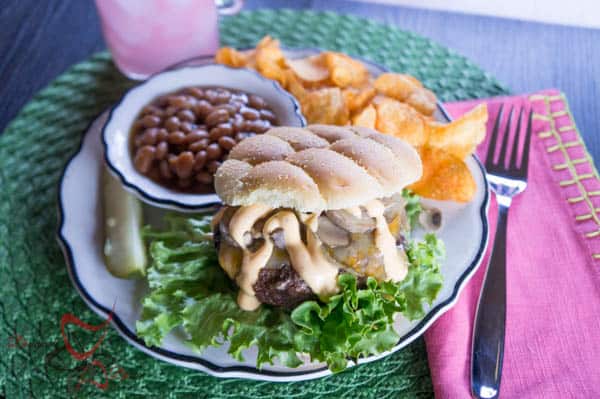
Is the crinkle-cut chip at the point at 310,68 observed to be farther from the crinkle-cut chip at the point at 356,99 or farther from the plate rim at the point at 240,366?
the plate rim at the point at 240,366

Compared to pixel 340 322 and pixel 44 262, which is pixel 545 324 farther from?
pixel 44 262

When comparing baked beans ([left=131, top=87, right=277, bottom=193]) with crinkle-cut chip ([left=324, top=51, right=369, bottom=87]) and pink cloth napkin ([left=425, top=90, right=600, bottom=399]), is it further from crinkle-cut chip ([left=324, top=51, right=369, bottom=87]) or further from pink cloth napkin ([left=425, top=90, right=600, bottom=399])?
pink cloth napkin ([left=425, top=90, right=600, bottom=399])

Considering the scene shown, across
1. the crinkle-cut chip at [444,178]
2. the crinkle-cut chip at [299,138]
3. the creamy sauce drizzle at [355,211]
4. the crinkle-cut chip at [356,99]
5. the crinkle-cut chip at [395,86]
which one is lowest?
the crinkle-cut chip at [444,178]

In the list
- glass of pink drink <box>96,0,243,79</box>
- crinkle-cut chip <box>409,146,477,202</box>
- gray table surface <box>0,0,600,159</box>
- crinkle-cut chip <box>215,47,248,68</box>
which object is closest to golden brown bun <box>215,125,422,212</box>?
crinkle-cut chip <box>409,146,477,202</box>

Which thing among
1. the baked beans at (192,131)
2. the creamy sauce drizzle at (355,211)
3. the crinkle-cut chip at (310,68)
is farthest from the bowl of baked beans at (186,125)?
the creamy sauce drizzle at (355,211)

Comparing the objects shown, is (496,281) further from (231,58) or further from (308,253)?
(231,58)

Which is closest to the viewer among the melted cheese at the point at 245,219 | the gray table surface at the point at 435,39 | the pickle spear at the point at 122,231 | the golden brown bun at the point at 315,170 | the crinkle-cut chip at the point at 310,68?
the golden brown bun at the point at 315,170
